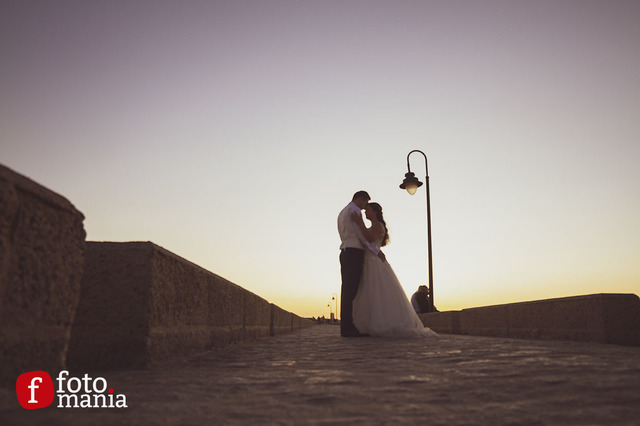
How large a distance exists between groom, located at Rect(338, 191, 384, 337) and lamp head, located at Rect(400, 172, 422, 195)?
696 centimetres

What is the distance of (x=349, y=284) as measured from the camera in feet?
23.6

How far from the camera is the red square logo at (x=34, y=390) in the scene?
1891 mm

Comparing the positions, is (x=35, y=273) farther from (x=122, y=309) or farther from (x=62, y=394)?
(x=122, y=309)

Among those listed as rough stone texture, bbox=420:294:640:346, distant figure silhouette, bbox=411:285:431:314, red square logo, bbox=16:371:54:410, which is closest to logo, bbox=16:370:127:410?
red square logo, bbox=16:371:54:410

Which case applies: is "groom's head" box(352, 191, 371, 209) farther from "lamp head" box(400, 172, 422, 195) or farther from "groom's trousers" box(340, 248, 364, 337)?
"lamp head" box(400, 172, 422, 195)

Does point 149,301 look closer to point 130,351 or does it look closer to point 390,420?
point 130,351

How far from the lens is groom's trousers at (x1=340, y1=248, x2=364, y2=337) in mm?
7191

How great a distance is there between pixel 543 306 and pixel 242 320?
3.93 m

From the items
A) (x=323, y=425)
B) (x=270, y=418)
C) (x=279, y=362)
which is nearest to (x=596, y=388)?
(x=323, y=425)

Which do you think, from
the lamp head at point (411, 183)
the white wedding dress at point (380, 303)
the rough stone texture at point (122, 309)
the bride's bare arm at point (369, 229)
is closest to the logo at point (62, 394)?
the rough stone texture at point (122, 309)

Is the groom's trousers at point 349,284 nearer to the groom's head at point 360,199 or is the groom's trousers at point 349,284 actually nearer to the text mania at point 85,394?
the groom's head at point 360,199

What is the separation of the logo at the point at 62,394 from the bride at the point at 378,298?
511 cm

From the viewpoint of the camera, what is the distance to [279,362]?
3641 millimetres

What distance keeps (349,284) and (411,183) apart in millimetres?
7394
